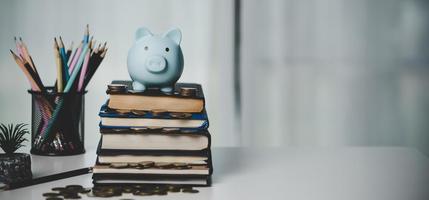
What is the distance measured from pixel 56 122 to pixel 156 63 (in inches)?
12.4

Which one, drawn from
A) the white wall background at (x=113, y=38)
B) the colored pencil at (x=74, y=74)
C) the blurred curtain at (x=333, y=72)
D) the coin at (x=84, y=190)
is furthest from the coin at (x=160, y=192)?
the blurred curtain at (x=333, y=72)

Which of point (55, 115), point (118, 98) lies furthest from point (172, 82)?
point (55, 115)

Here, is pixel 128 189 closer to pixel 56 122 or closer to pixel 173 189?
pixel 173 189

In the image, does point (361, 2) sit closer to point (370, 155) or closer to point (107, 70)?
point (107, 70)

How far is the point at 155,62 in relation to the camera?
3.84 feet

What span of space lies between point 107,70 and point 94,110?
20 centimetres

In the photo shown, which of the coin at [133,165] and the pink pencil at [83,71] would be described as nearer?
the coin at [133,165]

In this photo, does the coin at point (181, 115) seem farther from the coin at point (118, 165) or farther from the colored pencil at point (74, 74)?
the colored pencil at point (74, 74)

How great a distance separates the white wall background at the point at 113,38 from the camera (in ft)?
10.0

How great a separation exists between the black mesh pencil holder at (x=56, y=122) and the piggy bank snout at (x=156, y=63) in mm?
280

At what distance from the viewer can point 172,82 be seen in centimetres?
121

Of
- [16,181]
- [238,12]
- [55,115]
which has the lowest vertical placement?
[16,181]

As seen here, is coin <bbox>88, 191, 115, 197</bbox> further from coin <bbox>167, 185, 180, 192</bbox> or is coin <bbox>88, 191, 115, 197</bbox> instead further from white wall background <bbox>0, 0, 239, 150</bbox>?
white wall background <bbox>0, 0, 239, 150</bbox>

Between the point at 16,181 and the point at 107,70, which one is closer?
the point at 16,181
